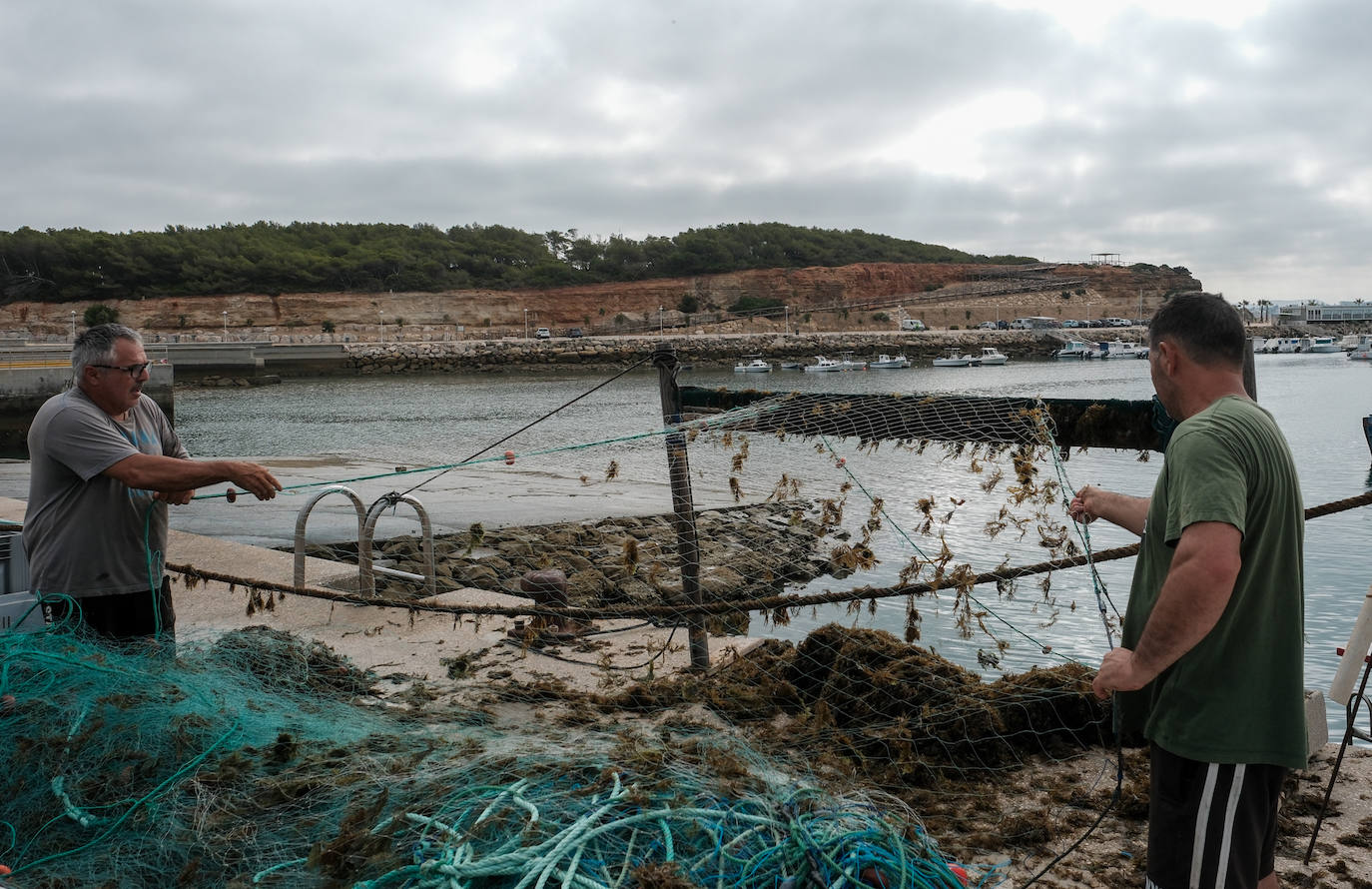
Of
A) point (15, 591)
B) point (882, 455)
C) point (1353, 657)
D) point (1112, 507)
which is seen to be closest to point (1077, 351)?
point (882, 455)

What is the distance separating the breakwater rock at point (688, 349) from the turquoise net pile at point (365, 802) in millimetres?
63361

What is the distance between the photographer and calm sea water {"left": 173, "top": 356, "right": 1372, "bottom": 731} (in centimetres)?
870

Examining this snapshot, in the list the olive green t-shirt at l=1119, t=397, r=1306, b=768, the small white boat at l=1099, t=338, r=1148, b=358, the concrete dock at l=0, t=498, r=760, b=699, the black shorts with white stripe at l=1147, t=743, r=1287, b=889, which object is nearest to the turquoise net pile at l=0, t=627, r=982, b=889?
the black shorts with white stripe at l=1147, t=743, r=1287, b=889

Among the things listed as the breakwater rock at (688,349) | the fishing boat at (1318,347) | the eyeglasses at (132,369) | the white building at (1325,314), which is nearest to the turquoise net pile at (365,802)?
the eyeglasses at (132,369)

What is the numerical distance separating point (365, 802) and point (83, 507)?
1.74 m

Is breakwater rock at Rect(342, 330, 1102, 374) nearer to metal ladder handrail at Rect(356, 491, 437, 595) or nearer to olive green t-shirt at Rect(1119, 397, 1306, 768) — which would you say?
metal ladder handrail at Rect(356, 491, 437, 595)

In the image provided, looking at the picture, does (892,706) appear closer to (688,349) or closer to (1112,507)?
(1112,507)

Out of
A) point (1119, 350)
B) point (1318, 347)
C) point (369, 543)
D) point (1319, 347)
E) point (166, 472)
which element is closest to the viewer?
point (166, 472)

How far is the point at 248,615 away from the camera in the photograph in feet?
19.7

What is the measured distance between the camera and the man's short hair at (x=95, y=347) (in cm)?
349

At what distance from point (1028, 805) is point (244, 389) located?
6071 cm

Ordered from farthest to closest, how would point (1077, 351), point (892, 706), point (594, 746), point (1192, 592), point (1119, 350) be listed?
point (1077, 351) → point (1119, 350) → point (892, 706) → point (594, 746) → point (1192, 592)

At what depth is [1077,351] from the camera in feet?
275

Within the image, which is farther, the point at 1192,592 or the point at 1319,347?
the point at 1319,347
